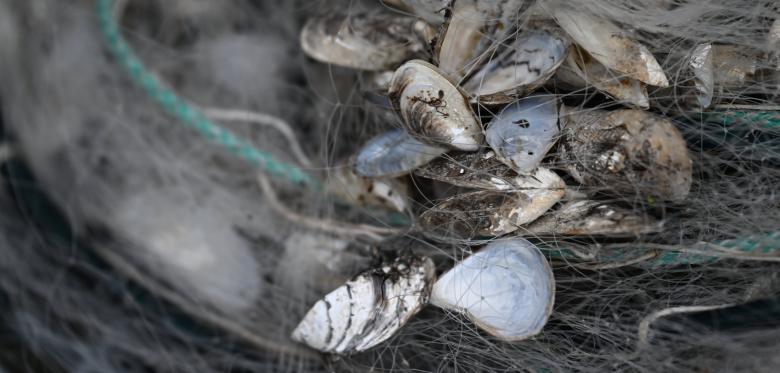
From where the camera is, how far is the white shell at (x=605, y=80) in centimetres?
62

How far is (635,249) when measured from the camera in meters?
0.62

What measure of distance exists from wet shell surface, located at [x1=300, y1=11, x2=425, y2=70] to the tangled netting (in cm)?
4

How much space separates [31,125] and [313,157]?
21.7 inches

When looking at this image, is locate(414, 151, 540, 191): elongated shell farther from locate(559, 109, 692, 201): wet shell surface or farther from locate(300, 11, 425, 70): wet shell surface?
locate(300, 11, 425, 70): wet shell surface

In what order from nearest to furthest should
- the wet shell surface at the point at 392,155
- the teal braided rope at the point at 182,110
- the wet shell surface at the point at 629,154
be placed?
the wet shell surface at the point at 629,154, the wet shell surface at the point at 392,155, the teal braided rope at the point at 182,110

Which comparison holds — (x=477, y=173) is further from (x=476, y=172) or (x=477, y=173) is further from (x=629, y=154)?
(x=629, y=154)

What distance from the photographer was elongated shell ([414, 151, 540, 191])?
0.63 meters

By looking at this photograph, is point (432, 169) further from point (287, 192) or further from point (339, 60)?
point (287, 192)

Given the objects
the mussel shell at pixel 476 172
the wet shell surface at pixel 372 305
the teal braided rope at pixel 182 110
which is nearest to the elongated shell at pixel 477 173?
the mussel shell at pixel 476 172

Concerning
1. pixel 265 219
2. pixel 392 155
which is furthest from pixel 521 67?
pixel 265 219

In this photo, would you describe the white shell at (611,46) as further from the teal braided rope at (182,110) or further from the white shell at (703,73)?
the teal braided rope at (182,110)

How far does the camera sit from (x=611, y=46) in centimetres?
63

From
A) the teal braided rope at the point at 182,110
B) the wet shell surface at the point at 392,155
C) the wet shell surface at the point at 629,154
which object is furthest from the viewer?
the teal braided rope at the point at 182,110

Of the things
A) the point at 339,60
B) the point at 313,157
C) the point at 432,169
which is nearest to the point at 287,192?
the point at 313,157
